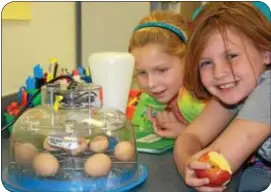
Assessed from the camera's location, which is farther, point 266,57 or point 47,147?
point 266,57

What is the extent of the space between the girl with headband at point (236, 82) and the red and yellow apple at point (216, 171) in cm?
3

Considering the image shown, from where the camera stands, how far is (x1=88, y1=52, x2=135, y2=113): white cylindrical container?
84cm

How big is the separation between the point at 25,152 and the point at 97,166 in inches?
5.3

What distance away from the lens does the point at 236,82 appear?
79 cm

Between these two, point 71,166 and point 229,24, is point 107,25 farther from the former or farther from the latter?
point 71,166

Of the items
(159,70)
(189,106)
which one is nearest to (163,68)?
(159,70)

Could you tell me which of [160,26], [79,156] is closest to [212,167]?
[79,156]

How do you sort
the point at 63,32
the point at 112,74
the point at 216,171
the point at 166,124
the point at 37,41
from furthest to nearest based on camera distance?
the point at 63,32
the point at 37,41
the point at 166,124
the point at 112,74
the point at 216,171

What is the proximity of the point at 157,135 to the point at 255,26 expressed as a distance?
0.34 meters

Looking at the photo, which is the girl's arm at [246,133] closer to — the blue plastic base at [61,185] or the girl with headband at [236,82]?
the girl with headband at [236,82]

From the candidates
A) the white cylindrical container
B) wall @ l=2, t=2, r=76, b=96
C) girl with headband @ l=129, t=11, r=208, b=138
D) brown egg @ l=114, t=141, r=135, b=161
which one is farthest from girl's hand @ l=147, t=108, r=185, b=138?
wall @ l=2, t=2, r=76, b=96

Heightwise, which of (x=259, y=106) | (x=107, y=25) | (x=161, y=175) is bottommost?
(x=161, y=175)

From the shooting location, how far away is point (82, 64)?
138cm

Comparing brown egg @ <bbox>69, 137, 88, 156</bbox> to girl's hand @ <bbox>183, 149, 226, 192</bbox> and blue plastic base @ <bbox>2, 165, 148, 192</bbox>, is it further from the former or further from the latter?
girl's hand @ <bbox>183, 149, 226, 192</bbox>
